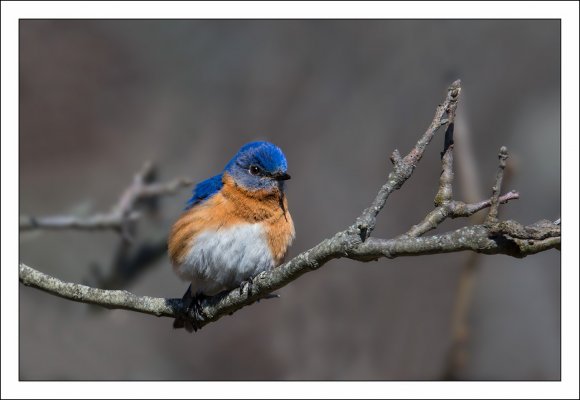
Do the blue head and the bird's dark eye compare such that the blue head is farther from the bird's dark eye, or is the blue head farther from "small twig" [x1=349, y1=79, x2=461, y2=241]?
"small twig" [x1=349, y1=79, x2=461, y2=241]

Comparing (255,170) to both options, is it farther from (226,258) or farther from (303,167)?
(303,167)

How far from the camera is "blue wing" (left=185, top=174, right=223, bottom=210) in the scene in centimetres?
525

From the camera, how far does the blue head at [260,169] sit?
511 cm

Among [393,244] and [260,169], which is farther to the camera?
[260,169]

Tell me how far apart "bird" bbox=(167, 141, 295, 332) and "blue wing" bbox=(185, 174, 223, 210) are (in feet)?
0.04

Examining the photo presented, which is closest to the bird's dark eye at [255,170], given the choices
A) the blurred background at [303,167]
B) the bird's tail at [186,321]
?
the bird's tail at [186,321]

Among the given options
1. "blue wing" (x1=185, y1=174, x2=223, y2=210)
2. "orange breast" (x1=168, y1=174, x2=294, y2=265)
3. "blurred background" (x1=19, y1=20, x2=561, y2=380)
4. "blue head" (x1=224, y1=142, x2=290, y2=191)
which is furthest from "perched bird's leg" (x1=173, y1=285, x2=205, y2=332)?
"blurred background" (x1=19, y1=20, x2=561, y2=380)

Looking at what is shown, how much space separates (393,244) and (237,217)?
83.4 inches

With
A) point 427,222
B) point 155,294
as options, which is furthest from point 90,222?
point 427,222

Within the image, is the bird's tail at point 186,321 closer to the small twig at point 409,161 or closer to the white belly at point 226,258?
the white belly at point 226,258

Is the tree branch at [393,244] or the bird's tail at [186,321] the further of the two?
the bird's tail at [186,321]

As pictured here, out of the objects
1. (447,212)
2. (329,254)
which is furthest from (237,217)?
(447,212)

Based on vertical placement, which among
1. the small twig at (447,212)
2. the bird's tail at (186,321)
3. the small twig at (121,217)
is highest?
the small twig at (121,217)

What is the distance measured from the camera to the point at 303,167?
840cm
